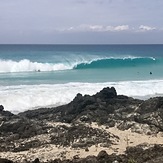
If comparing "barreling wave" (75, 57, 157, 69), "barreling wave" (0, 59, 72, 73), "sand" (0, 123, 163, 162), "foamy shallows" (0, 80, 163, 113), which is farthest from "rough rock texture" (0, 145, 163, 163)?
"barreling wave" (75, 57, 157, 69)

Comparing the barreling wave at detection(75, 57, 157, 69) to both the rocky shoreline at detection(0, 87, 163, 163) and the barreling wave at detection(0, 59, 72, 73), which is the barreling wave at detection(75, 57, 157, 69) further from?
the rocky shoreline at detection(0, 87, 163, 163)

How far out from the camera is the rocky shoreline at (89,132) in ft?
44.5

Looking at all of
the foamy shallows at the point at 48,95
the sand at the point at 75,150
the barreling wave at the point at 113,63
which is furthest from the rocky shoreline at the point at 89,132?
the barreling wave at the point at 113,63

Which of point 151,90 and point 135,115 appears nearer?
point 135,115

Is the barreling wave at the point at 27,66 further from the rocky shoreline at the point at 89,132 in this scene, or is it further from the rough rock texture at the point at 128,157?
the rough rock texture at the point at 128,157

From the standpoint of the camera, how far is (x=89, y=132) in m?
16.4

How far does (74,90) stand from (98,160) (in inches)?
712

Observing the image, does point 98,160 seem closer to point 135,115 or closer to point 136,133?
point 136,133

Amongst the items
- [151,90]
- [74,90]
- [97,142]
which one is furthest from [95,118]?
[151,90]

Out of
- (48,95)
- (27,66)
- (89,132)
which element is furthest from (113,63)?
(89,132)

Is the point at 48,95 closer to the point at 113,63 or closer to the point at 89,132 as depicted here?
the point at 89,132

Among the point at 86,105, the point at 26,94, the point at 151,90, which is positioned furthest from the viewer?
the point at 151,90

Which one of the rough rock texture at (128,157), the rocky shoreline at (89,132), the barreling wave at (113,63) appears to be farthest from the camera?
the barreling wave at (113,63)

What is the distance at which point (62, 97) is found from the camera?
2755cm
